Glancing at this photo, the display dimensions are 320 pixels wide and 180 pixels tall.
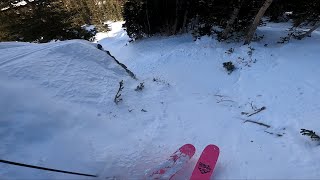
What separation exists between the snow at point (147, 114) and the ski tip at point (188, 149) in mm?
182

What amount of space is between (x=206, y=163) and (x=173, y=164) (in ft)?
2.35

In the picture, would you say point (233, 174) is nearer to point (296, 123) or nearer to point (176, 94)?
point (296, 123)

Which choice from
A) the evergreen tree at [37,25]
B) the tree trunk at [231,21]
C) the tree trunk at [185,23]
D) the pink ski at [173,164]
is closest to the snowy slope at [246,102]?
the pink ski at [173,164]

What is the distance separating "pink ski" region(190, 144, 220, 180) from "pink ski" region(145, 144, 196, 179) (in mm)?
283

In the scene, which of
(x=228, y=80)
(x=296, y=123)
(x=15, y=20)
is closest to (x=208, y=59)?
(x=228, y=80)

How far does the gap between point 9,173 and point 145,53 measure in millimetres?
12242

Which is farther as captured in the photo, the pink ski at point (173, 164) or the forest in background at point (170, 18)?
the forest in background at point (170, 18)

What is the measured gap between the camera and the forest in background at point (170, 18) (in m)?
13.8

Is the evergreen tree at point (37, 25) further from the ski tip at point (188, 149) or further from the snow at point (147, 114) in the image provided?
the ski tip at point (188, 149)

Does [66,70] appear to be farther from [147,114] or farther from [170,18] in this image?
[170,18]

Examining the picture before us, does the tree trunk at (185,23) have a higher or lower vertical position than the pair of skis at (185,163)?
lower

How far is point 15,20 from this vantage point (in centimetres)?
1588

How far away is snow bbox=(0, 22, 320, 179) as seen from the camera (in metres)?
5.74

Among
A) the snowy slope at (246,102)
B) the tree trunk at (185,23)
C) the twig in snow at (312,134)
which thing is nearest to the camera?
the snowy slope at (246,102)
